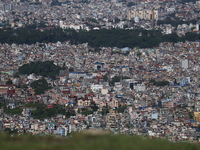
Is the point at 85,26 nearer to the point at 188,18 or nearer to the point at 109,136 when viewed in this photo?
the point at 188,18

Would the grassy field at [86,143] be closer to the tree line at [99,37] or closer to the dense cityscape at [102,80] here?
the dense cityscape at [102,80]

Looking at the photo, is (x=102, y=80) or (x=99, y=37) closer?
(x=102, y=80)

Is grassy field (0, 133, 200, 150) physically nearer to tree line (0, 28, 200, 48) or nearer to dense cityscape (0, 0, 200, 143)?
dense cityscape (0, 0, 200, 143)

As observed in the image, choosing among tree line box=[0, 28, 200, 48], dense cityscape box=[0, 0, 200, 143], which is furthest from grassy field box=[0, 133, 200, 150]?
tree line box=[0, 28, 200, 48]

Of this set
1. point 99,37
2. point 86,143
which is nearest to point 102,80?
point 99,37

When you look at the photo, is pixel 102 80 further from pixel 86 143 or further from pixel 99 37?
pixel 86 143

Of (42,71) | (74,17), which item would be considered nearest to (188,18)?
(74,17)

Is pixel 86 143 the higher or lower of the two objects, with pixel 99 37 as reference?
higher
